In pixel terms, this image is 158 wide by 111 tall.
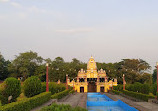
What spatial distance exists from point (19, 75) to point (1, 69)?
16.1 ft

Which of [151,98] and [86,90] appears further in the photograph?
[86,90]

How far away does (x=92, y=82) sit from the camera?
51188mm

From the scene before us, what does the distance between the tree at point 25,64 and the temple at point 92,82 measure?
12.0m

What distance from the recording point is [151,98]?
19.7m

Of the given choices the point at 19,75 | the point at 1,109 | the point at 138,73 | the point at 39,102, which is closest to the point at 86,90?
the point at 138,73

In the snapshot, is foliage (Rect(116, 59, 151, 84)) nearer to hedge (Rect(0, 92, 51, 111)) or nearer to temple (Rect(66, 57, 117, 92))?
temple (Rect(66, 57, 117, 92))

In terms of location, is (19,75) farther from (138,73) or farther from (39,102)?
(39,102)

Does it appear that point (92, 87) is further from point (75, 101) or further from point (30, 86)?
point (30, 86)

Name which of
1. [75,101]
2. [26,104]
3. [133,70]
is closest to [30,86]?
[26,104]

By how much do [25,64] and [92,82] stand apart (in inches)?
700

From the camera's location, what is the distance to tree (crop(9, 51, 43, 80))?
51469 mm

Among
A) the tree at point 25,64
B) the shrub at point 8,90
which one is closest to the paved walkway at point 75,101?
A: the shrub at point 8,90

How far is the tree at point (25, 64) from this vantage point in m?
51.5

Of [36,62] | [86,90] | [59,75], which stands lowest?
[86,90]
